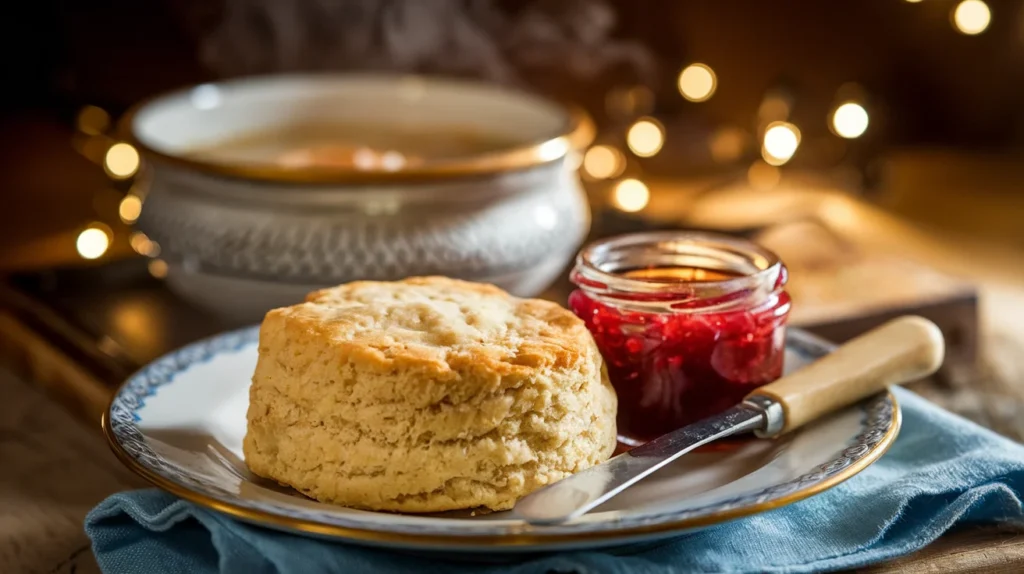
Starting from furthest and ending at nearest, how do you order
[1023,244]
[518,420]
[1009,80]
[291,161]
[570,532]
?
[1009,80] < [1023,244] < [291,161] < [518,420] < [570,532]

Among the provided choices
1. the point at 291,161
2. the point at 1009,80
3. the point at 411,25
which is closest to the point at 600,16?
the point at 411,25

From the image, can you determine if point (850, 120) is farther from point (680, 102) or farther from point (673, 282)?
point (673, 282)

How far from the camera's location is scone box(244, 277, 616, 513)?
41.0 inches

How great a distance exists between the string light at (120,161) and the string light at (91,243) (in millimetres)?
187

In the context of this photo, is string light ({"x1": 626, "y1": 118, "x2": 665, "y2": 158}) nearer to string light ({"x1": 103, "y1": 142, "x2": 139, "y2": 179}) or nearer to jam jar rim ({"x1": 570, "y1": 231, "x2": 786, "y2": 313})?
string light ({"x1": 103, "y1": 142, "x2": 139, "y2": 179})

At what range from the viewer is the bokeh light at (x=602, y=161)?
2.86 metres

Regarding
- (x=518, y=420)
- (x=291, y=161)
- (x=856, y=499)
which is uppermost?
(x=291, y=161)

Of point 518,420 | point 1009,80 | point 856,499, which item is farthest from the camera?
point 1009,80

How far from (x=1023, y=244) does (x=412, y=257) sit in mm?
1459

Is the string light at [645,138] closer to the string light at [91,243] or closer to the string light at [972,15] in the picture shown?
the string light at [972,15]

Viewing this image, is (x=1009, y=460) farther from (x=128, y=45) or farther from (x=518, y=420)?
(x=128, y=45)

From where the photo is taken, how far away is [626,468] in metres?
1.07

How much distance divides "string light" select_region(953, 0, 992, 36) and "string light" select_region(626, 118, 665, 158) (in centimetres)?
79

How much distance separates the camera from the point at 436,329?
1.13 metres
